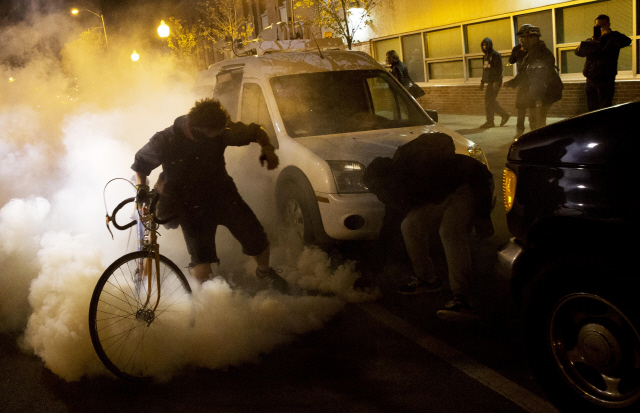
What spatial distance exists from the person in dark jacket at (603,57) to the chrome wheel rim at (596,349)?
7217mm

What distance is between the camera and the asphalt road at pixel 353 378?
337 cm

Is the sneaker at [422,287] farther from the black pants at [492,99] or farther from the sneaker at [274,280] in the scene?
the black pants at [492,99]

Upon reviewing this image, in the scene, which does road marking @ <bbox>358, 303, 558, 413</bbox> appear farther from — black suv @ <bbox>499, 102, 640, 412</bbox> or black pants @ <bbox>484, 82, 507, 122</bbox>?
black pants @ <bbox>484, 82, 507, 122</bbox>

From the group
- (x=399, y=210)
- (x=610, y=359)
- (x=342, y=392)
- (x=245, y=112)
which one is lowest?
(x=342, y=392)

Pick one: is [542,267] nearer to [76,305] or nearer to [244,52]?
[76,305]

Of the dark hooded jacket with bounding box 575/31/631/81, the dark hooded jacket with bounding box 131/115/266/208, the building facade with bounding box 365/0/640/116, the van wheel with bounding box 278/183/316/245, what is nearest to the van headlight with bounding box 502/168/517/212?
the dark hooded jacket with bounding box 131/115/266/208

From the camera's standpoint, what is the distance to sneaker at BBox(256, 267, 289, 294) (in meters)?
5.00

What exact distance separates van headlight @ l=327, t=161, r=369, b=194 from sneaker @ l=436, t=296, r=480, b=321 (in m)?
1.39

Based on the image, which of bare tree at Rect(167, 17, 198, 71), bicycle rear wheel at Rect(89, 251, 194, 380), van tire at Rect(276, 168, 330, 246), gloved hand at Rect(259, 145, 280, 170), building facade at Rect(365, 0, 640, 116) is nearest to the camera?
bicycle rear wheel at Rect(89, 251, 194, 380)

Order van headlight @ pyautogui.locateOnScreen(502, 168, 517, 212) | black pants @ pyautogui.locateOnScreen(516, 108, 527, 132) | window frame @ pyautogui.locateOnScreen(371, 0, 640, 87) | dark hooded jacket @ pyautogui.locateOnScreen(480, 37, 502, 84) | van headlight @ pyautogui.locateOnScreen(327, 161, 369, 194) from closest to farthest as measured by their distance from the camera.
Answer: van headlight @ pyautogui.locateOnScreen(502, 168, 517, 212) → van headlight @ pyautogui.locateOnScreen(327, 161, 369, 194) → black pants @ pyautogui.locateOnScreen(516, 108, 527, 132) → window frame @ pyautogui.locateOnScreen(371, 0, 640, 87) → dark hooded jacket @ pyautogui.locateOnScreen(480, 37, 502, 84)

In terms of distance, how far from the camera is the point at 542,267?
124 inches

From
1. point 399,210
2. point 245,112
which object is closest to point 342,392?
point 399,210

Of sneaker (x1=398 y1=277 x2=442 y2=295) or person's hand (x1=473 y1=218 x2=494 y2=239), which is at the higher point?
person's hand (x1=473 y1=218 x2=494 y2=239)

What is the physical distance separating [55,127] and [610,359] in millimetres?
15471
